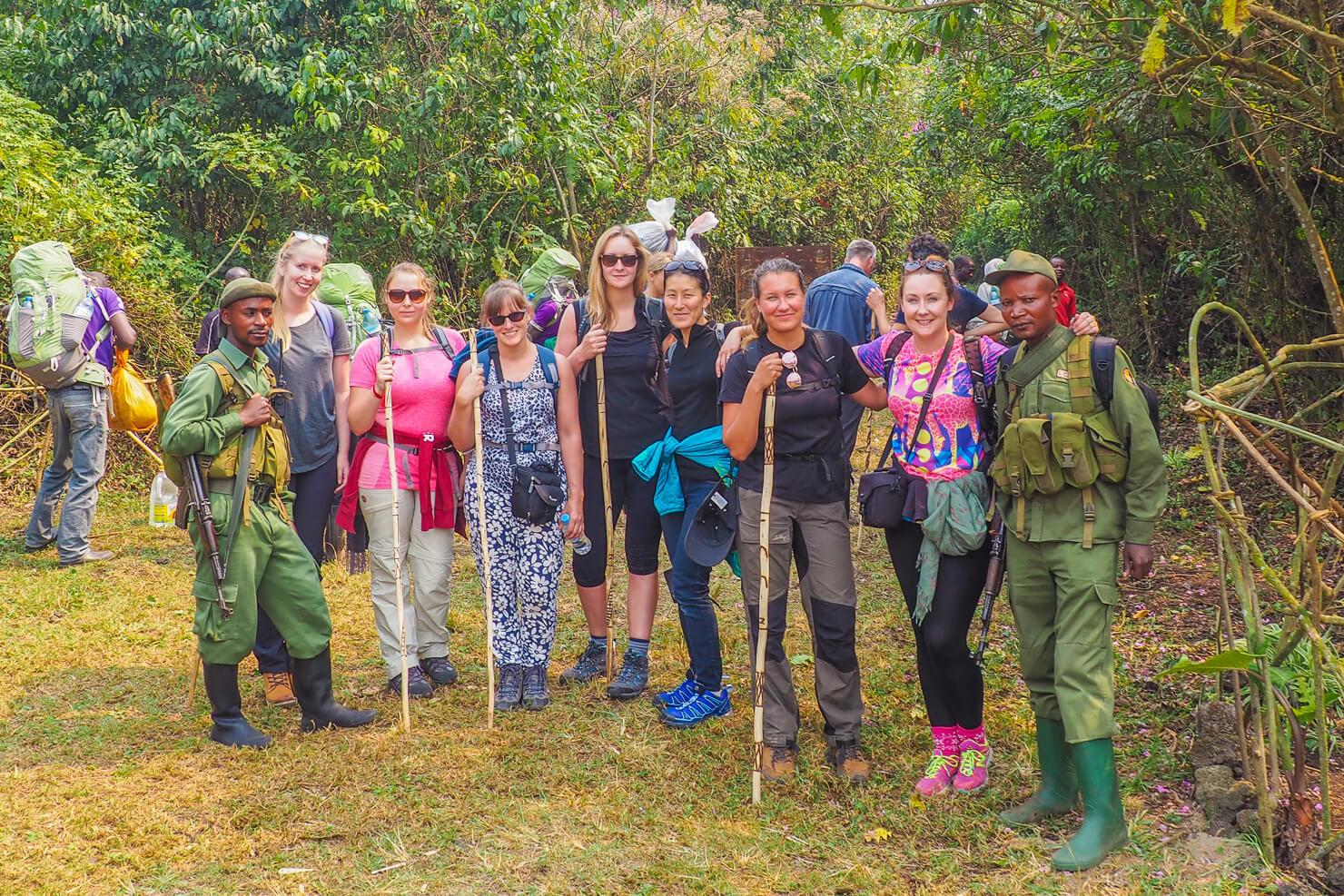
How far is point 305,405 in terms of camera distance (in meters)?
5.25

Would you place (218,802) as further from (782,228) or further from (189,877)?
(782,228)

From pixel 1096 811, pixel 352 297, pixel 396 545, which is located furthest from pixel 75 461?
pixel 1096 811

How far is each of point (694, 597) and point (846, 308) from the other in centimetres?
322

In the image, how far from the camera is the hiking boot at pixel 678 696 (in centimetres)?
511

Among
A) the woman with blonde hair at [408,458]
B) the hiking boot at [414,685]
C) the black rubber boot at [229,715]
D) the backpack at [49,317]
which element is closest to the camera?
the black rubber boot at [229,715]

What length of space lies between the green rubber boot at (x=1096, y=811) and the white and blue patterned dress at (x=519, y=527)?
2.43 meters

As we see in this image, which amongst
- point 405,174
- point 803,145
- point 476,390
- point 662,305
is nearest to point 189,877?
point 476,390

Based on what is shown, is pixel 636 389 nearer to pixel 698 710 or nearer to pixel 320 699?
pixel 698 710

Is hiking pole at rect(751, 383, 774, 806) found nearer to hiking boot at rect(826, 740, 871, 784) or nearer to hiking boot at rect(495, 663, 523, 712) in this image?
hiking boot at rect(826, 740, 871, 784)

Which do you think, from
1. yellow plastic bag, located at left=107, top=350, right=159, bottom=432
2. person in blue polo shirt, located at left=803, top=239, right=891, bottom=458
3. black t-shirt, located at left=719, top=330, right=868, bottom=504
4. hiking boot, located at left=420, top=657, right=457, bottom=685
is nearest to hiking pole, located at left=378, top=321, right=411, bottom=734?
hiking boot, located at left=420, top=657, right=457, bottom=685

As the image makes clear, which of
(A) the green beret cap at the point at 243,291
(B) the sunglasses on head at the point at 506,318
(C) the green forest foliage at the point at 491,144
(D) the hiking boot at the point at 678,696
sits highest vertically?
(C) the green forest foliage at the point at 491,144

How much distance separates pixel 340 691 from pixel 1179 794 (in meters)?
3.73

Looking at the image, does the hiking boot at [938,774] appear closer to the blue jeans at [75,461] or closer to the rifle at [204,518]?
the rifle at [204,518]

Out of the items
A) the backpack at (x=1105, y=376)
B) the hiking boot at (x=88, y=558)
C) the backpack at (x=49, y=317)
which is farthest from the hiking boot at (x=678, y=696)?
the backpack at (x=49, y=317)
